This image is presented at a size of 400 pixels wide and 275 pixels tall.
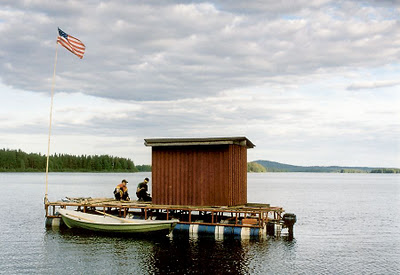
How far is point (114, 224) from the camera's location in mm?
31016

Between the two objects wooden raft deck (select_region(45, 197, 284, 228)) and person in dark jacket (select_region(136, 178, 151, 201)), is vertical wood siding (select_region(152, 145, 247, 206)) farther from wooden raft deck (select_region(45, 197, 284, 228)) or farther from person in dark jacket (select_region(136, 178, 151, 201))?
person in dark jacket (select_region(136, 178, 151, 201))

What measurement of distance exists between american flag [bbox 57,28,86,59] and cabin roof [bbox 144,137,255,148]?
8.99m

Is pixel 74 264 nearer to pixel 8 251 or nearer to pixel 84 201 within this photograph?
pixel 8 251

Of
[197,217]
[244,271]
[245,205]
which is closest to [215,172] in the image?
[245,205]

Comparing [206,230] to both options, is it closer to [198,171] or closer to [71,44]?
[198,171]

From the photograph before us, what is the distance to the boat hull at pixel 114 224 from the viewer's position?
97.3 ft

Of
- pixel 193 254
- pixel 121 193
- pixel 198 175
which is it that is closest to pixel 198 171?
pixel 198 175

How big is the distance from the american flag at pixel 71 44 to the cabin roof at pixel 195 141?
899 centimetres

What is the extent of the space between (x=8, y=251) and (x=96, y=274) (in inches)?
342

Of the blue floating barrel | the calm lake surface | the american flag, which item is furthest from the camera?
the american flag

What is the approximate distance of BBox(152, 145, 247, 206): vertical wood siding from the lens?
1222 inches

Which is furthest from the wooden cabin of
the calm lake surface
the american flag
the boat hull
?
the american flag

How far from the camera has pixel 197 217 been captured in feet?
120

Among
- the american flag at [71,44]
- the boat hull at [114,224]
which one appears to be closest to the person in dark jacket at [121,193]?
the boat hull at [114,224]
